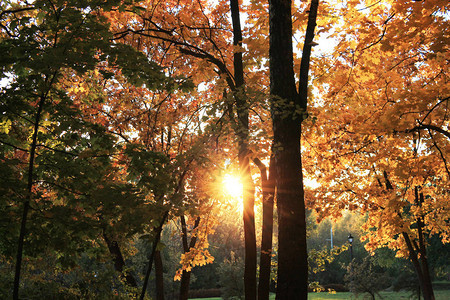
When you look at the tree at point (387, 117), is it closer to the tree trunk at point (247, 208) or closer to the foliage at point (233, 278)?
the tree trunk at point (247, 208)

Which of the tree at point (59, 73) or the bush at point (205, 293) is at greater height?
the tree at point (59, 73)

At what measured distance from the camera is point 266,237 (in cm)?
924

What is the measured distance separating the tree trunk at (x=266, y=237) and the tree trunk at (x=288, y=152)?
3501 mm

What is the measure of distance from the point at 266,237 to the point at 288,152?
13.5ft

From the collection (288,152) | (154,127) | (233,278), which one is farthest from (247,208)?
(233,278)

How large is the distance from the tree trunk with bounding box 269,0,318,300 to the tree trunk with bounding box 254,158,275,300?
350 centimetres

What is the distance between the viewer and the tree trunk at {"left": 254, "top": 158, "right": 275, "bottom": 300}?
29.4ft

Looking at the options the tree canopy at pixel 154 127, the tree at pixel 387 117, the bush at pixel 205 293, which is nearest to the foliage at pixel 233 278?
the bush at pixel 205 293

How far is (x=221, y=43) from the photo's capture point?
11.1 meters

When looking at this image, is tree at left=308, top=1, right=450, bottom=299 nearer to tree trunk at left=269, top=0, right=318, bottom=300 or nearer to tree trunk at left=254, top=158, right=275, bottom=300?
tree trunk at left=269, top=0, right=318, bottom=300

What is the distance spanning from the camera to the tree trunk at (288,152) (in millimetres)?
5355

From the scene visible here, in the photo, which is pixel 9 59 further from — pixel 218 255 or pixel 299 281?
pixel 218 255

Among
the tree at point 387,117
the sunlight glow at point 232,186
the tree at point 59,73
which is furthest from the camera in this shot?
the sunlight glow at point 232,186

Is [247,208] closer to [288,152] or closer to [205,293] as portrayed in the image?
[288,152]
